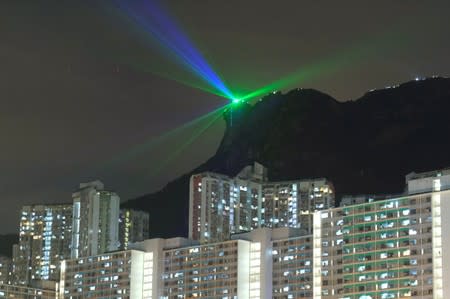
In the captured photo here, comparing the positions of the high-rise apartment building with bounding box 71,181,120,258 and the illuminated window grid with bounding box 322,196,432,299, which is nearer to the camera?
the illuminated window grid with bounding box 322,196,432,299

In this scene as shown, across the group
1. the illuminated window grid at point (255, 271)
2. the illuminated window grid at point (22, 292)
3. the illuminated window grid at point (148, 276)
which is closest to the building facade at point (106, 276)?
the illuminated window grid at point (148, 276)

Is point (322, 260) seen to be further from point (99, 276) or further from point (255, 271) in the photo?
point (99, 276)

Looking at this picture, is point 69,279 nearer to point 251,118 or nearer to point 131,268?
point 131,268

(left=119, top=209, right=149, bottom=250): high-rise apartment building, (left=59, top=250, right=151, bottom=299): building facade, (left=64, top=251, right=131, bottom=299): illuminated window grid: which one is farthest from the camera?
(left=119, top=209, right=149, bottom=250): high-rise apartment building

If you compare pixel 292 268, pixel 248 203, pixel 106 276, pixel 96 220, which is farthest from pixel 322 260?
pixel 96 220

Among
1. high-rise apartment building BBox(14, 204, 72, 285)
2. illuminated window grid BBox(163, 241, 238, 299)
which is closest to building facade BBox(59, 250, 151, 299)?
illuminated window grid BBox(163, 241, 238, 299)

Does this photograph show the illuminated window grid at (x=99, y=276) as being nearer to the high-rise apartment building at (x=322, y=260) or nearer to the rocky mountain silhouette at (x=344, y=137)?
the high-rise apartment building at (x=322, y=260)

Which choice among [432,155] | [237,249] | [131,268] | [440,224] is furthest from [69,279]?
[432,155]

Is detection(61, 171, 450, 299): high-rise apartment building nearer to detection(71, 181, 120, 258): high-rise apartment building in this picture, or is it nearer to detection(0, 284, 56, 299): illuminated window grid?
detection(0, 284, 56, 299): illuminated window grid
